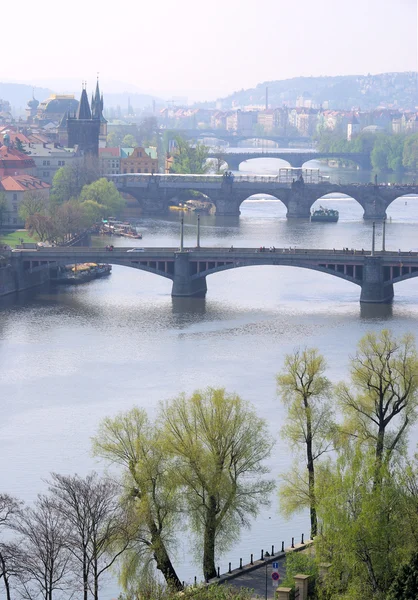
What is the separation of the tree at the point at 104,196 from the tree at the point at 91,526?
6537cm

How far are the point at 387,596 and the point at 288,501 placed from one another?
8718 mm

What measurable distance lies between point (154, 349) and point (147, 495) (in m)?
24.0

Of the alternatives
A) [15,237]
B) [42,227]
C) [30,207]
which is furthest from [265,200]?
[42,227]

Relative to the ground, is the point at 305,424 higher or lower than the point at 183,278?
higher

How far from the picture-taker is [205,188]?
114m

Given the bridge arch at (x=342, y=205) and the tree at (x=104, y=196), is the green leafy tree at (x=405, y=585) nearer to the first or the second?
the tree at (x=104, y=196)

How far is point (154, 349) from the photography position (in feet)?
185

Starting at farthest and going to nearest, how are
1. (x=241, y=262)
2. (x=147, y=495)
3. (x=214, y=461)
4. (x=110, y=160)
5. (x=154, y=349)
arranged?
(x=110, y=160) → (x=241, y=262) → (x=154, y=349) → (x=214, y=461) → (x=147, y=495)

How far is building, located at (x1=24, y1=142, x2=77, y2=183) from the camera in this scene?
11400 centimetres

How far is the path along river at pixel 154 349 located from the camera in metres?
41.0

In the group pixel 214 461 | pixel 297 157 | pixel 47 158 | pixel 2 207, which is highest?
pixel 47 158

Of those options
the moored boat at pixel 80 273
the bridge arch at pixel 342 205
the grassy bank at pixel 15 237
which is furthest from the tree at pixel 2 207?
the bridge arch at pixel 342 205

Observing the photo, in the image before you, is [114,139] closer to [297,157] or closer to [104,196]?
[297,157]

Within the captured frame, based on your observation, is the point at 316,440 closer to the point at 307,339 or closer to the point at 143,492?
the point at 143,492
